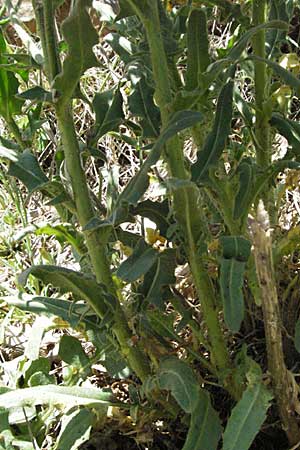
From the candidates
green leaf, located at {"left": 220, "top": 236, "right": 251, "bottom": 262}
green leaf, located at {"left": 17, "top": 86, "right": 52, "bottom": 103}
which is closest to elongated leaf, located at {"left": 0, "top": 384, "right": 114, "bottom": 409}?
green leaf, located at {"left": 220, "top": 236, "right": 251, "bottom": 262}

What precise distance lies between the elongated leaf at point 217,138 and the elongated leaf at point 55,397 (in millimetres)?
519

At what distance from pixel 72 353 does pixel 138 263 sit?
0.36 meters

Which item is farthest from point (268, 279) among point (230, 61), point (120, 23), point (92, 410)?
point (120, 23)

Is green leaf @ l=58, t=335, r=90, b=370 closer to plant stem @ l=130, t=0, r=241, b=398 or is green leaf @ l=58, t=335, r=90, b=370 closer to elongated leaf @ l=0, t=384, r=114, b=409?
elongated leaf @ l=0, t=384, r=114, b=409

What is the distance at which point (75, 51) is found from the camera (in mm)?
1166

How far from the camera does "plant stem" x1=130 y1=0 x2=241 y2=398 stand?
1.20 metres

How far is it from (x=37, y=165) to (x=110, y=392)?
0.51 meters

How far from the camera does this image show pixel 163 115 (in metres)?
1.24

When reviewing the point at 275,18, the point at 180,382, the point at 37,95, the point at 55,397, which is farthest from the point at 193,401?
the point at 275,18

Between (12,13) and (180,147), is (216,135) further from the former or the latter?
(12,13)

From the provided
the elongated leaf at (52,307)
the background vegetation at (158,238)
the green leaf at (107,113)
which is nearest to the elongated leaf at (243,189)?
the background vegetation at (158,238)


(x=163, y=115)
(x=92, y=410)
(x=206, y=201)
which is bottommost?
(x=92, y=410)

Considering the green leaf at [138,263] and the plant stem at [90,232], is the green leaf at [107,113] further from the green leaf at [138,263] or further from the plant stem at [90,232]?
the green leaf at [138,263]

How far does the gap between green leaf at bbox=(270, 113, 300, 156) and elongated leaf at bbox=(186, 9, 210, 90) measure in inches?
9.8
